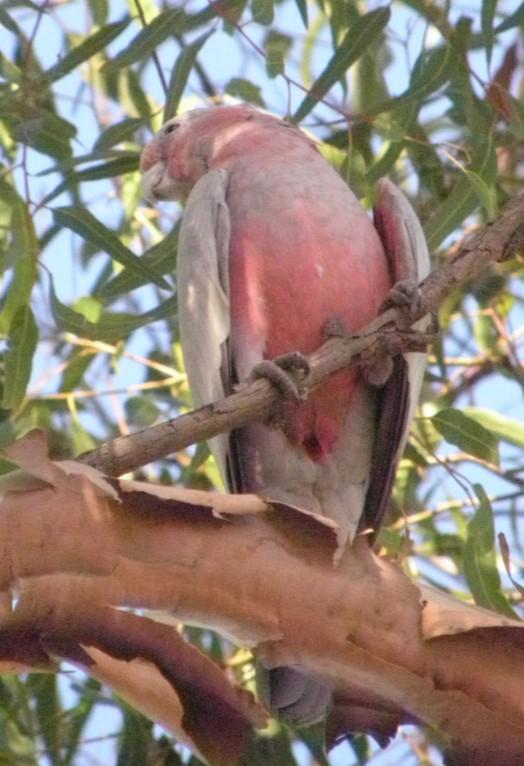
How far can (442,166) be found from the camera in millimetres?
3896

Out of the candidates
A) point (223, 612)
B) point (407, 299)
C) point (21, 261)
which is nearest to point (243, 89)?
point (21, 261)

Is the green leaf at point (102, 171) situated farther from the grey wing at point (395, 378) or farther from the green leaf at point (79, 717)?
the green leaf at point (79, 717)

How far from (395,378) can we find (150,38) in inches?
37.9

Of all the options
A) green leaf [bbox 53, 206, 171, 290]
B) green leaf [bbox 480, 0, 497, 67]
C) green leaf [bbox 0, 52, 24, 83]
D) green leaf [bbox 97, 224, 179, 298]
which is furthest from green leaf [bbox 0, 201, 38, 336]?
green leaf [bbox 480, 0, 497, 67]

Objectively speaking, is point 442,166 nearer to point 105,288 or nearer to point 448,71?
point 448,71

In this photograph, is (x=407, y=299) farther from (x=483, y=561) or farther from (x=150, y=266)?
(x=150, y=266)

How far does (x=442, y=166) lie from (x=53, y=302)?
1.34m

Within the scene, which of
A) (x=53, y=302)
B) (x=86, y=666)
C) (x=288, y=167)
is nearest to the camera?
(x=86, y=666)

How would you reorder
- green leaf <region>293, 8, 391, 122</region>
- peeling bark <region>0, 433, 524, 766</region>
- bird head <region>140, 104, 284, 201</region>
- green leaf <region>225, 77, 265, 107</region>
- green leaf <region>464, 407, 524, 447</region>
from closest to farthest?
peeling bark <region>0, 433, 524, 766</region>
green leaf <region>293, 8, 391, 122</region>
green leaf <region>225, 77, 265, 107</region>
bird head <region>140, 104, 284, 201</region>
green leaf <region>464, 407, 524, 447</region>

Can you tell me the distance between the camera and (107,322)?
3262 millimetres

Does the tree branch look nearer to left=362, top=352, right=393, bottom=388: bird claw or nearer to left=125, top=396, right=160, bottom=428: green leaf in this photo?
left=362, top=352, right=393, bottom=388: bird claw

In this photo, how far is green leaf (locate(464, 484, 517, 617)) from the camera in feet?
10.00

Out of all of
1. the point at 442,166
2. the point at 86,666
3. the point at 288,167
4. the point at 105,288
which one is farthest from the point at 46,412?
the point at 86,666

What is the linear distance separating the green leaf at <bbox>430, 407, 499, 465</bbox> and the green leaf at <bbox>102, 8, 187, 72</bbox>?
107cm
